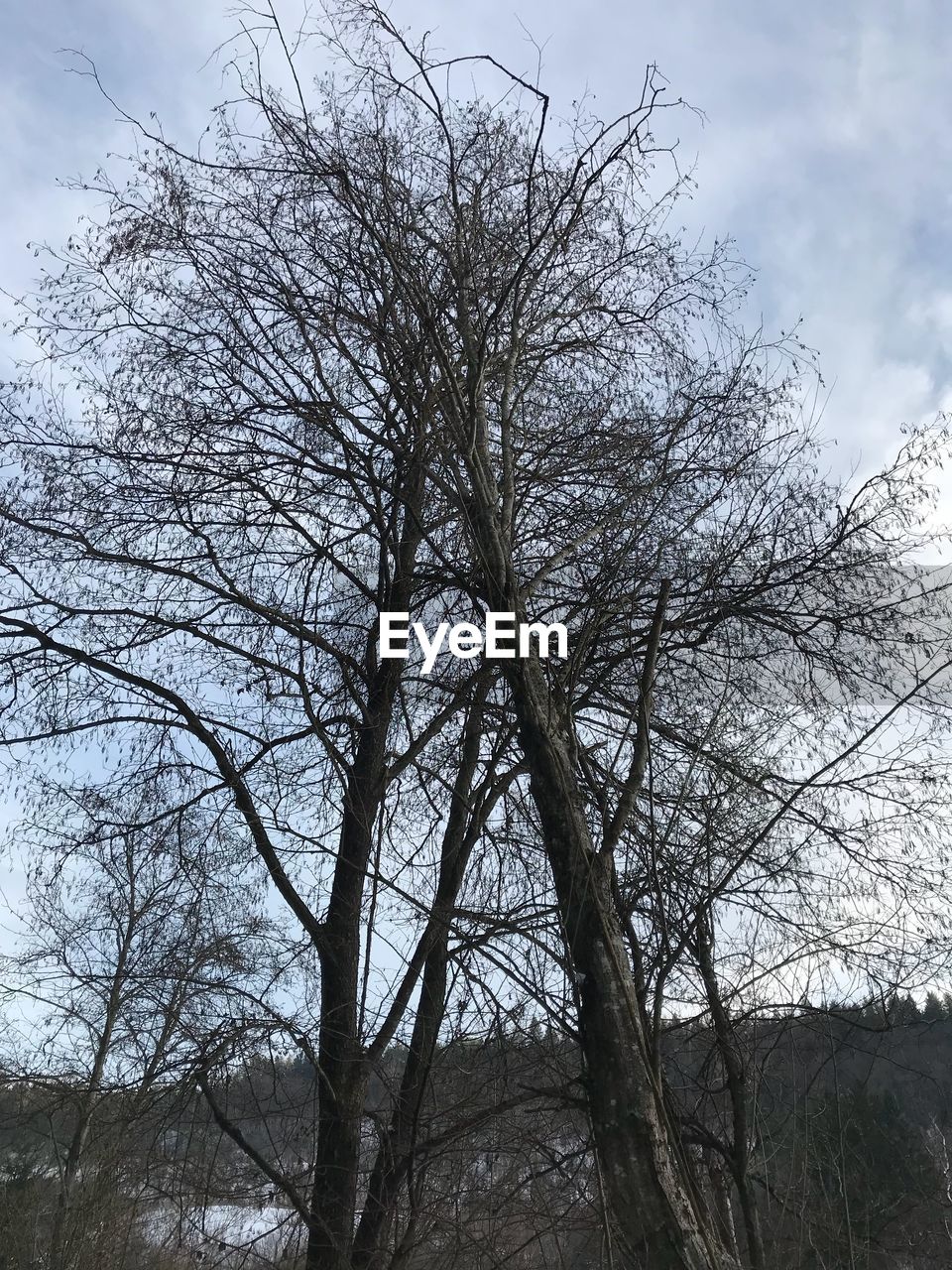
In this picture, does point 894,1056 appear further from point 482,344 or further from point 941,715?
point 482,344

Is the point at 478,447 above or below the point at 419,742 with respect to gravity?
above

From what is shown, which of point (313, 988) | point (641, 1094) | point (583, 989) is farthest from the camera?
point (313, 988)

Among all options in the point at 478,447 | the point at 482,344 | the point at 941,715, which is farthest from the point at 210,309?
the point at 941,715

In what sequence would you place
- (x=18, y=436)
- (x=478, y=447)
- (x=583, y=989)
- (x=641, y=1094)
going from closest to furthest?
(x=641, y=1094) → (x=583, y=989) → (x=478, y=447) → (x=18, y=436)

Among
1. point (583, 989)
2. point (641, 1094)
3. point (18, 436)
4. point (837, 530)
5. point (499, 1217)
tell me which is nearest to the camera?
point (641, 1094)

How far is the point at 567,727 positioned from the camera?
2945mm

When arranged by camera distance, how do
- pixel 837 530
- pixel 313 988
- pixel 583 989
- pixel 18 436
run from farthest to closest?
pixel 18 436 → pixel 837 530 → pixel 313 988 → pixel 583 989

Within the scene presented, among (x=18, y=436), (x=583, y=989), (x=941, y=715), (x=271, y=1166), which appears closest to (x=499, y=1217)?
(x=271, y=1166)

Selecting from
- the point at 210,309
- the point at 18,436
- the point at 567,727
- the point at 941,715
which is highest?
the point at 210,309

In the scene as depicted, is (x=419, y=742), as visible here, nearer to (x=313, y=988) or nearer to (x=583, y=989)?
(x=313, y=988)

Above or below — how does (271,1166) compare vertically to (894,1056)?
below

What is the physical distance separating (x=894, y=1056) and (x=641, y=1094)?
1658 mm

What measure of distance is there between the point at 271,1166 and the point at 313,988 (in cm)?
67

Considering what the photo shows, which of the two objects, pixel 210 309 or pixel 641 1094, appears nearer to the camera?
pixel 641 1094
